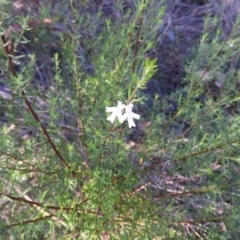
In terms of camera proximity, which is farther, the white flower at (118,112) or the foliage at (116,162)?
the foliage at (116,162)

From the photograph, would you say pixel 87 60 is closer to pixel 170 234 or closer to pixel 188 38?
pixel 188 38

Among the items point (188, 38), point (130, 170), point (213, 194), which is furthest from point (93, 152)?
point (188, 38)

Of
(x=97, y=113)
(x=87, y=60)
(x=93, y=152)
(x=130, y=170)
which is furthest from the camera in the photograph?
(x=87, y=60)

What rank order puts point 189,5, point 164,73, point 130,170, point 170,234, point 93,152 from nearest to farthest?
point 93,152, point 130,170, point 170,234, point 164,73, point 189,5

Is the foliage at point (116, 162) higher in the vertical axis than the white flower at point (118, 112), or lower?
lower

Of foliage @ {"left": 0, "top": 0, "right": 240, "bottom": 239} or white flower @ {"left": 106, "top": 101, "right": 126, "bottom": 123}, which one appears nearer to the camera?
white flower @ {"left": 106, "top": 101, "right": 126, "bottom": 123}

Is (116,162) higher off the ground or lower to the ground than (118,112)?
lower

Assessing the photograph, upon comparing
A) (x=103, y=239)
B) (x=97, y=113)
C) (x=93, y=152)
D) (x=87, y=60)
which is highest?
(x=93, y=152)

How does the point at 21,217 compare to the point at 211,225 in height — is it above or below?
above

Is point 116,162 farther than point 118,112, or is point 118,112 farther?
point 116,162

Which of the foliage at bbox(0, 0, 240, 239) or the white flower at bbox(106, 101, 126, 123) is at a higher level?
the white flower at bbox(106, 101, 126, 123)

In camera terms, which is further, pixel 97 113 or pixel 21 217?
pixel 97 113
